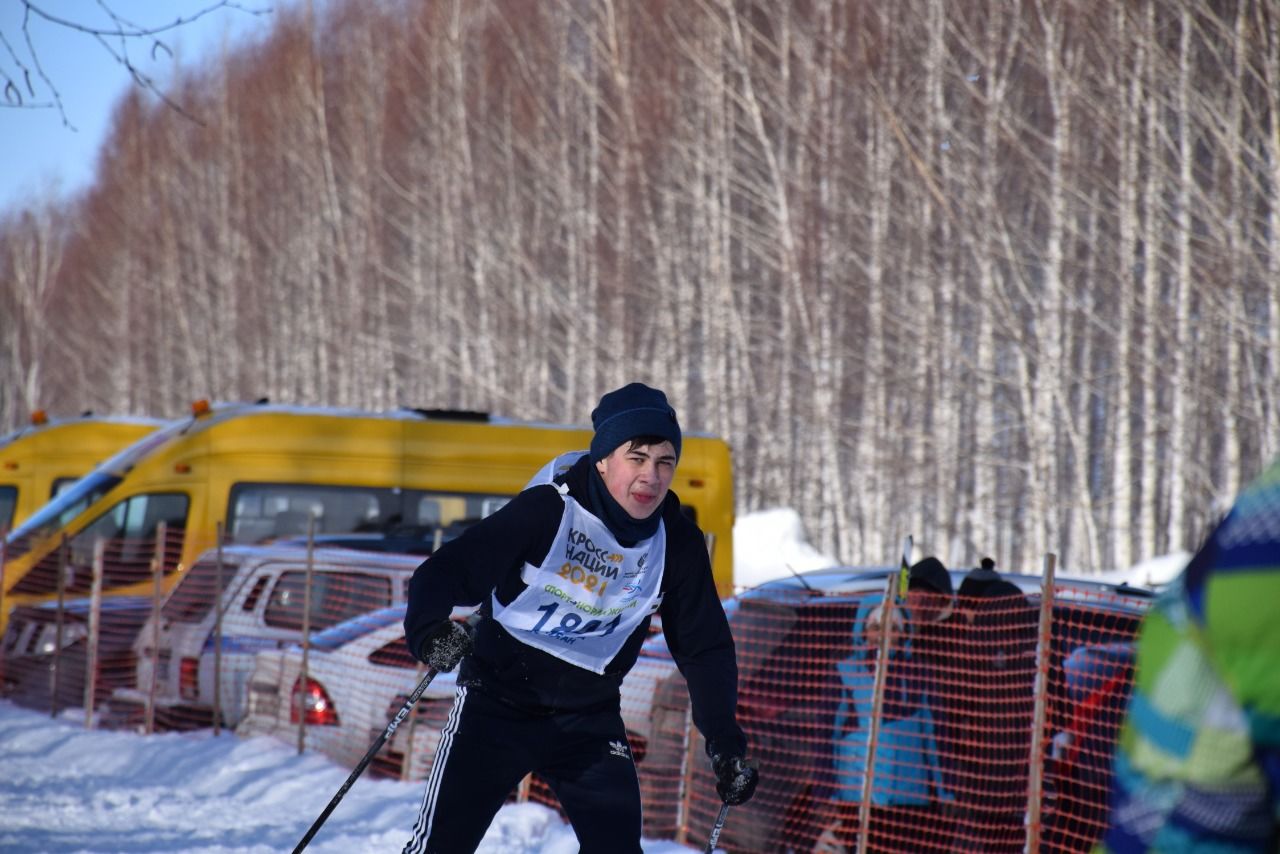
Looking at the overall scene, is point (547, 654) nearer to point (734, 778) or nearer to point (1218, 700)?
point (734, 778)

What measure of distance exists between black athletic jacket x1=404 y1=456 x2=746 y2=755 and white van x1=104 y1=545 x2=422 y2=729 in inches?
251

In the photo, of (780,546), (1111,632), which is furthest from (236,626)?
(780,546)

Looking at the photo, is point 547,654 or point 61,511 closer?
point 547,654

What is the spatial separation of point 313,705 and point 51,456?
1108 centimetres

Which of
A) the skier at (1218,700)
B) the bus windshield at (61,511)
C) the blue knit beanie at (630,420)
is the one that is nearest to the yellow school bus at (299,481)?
the bus windshield at (61,511)

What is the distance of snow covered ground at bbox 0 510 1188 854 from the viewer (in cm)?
760

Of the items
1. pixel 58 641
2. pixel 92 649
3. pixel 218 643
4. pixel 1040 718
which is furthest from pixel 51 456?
pixel 1040 718

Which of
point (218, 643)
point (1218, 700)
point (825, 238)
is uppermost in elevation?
point (825, 238)

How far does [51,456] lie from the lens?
760 inches

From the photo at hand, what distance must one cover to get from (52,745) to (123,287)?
40.1 metres

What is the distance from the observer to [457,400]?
108ft

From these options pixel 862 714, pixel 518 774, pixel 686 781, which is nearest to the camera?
pixel 518 774

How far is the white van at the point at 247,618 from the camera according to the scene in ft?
35.4

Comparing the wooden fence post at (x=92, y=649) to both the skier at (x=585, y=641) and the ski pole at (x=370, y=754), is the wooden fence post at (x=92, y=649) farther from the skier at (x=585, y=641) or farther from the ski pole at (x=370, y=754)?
the skier at (x=585, y=641)
